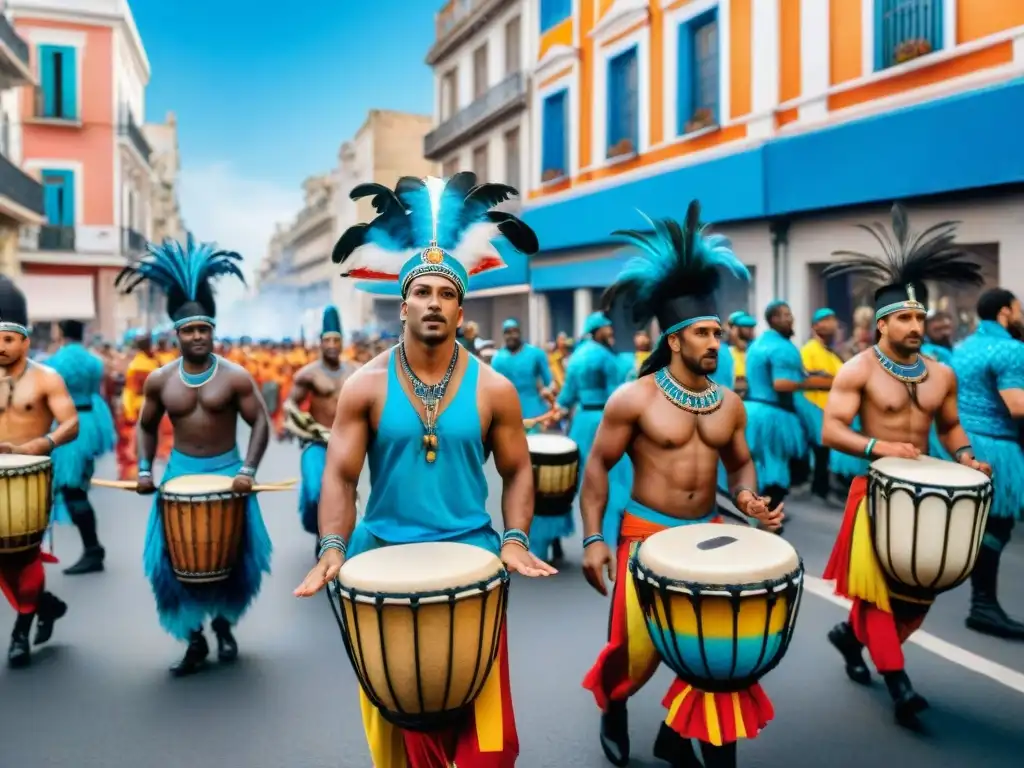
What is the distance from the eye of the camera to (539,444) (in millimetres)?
7336

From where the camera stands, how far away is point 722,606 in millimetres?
3189

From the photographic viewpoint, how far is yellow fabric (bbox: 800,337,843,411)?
32.3 feet

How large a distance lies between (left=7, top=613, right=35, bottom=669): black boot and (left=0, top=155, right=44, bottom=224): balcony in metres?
19.1

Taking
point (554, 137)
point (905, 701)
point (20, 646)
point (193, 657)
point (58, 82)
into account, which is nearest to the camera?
point (905, 701)

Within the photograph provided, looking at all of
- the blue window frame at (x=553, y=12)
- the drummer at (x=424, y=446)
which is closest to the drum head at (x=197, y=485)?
the drummer at (x=424, y=446)

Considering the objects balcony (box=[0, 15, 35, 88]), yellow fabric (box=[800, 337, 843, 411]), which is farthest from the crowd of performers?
balcony (box=[0, 15, 35, 88])

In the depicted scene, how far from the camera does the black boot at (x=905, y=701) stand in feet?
14.1

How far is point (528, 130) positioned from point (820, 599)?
18219mm

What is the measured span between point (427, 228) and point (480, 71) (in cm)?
2457

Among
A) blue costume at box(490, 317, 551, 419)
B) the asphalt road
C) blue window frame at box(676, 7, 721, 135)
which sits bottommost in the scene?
the asphalt road

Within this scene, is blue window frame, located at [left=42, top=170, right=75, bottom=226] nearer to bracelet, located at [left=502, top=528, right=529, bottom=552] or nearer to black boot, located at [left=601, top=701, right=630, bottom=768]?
black boot, located at [left=601, top=701, right=630, bottom=768]

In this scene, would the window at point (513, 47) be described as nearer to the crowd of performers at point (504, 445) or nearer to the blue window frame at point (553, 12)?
the blue window frame at point (553, 12)

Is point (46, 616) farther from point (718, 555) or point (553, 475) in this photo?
point (718, 555)

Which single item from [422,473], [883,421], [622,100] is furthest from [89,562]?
[622,100]
